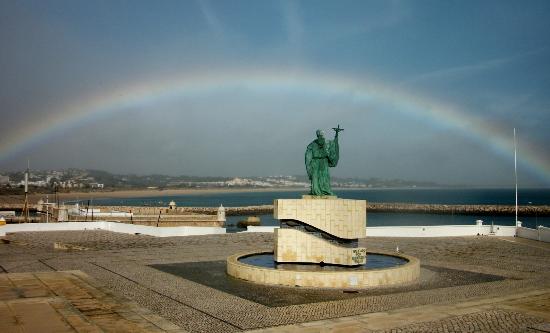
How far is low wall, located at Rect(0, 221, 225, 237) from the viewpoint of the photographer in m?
28.9

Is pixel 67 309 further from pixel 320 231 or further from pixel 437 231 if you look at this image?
pixel 437 231

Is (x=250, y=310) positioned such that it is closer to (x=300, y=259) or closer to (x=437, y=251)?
(x=300, y=259)

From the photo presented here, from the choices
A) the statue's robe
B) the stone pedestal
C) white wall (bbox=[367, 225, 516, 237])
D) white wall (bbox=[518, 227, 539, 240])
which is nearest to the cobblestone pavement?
white wall (bbox=[518, 227, 539, 240])

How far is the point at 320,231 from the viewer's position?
53.5 ft

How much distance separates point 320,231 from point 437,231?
1683 cm

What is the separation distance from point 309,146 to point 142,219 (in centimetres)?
2790

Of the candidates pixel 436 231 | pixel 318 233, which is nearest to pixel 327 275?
pixel 318 233

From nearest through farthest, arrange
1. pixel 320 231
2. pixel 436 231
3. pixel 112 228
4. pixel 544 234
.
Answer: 1. pixel 320 231
2. pixel 544 234
3. pixel 436 231
4. pixel 112 228

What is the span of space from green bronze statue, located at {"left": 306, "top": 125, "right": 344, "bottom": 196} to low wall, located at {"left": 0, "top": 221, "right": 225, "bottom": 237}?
1414cm

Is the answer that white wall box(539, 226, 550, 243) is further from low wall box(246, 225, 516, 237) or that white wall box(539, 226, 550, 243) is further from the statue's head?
the statue's head

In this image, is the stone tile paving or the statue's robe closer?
the stone tile paving

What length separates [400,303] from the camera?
11734 millimetres

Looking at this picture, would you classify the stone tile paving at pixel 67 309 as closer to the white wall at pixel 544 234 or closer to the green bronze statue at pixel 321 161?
the green bronze statue at pixel 321 161

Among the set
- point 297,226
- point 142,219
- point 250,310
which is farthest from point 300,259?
point 142,219
